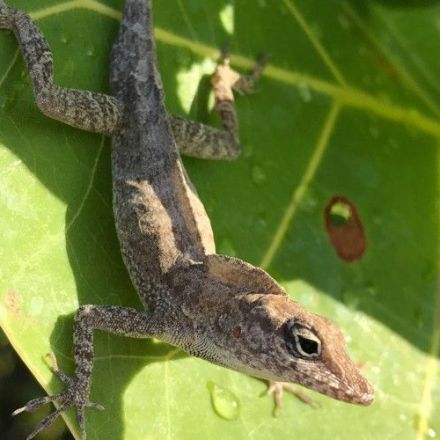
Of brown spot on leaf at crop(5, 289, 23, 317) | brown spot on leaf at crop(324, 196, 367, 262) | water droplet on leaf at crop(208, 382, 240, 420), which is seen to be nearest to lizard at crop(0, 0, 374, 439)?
water droplet on leaf at crop(208, 382, 240, 420)

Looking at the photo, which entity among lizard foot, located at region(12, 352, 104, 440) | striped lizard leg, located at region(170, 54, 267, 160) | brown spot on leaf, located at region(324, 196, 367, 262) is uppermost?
striped lizard leg, located at region(170, 54, 267, 160)

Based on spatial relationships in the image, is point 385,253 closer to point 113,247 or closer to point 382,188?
point 382,188

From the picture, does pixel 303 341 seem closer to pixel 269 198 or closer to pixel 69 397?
pixel 69 397

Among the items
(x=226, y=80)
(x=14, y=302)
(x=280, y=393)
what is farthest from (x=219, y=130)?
(x=14, y=302)

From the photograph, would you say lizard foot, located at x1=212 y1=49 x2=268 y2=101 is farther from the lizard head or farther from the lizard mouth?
Answer: the lizard mouth

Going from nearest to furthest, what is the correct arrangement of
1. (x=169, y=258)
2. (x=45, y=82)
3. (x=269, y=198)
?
(x=45, y=82) → (x=169, y=258) → (x=269, y=198)

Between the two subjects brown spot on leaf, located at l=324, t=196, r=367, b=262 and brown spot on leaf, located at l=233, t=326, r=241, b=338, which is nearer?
brown spot on leaf, located at l=233, t=326, r=241, b=338
